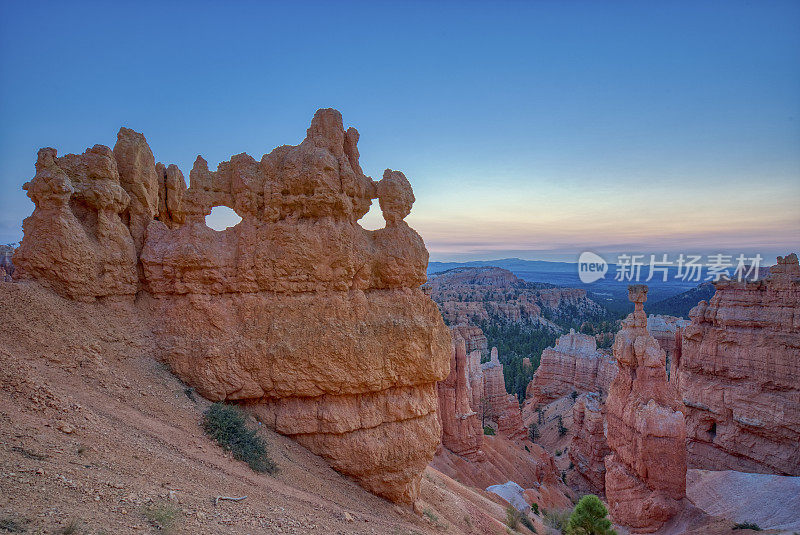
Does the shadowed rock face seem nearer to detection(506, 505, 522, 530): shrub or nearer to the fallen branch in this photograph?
the fallen branch

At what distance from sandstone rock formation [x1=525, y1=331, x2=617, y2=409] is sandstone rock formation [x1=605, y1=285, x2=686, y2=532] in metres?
23.8

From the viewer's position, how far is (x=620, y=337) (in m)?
20.2

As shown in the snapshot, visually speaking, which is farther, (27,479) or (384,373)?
(384,373)

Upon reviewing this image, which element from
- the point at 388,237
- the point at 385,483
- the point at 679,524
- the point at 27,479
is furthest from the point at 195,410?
the point at 679,524

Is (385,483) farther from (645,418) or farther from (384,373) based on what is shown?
(645,418)

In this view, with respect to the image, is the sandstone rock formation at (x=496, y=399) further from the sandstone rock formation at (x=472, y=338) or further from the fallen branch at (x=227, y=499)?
the fallen branch at (x=227, y=499)

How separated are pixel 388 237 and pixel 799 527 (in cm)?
1818

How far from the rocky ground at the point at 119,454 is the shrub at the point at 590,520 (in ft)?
27.8

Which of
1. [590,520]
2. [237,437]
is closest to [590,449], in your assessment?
[590,520]

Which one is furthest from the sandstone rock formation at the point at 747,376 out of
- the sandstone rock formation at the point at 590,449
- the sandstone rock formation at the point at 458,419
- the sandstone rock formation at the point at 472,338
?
the sandstone rock formation at the point at 472,338

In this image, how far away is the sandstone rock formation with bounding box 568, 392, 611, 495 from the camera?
28.1 meters

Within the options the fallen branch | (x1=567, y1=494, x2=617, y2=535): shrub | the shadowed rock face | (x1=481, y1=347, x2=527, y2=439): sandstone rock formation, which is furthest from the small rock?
(x1=481, y1=347, x2=527, y2=439): sandstone rock formation

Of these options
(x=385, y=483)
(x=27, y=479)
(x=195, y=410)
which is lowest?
(x=385, y=483)

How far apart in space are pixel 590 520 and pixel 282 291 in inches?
576
